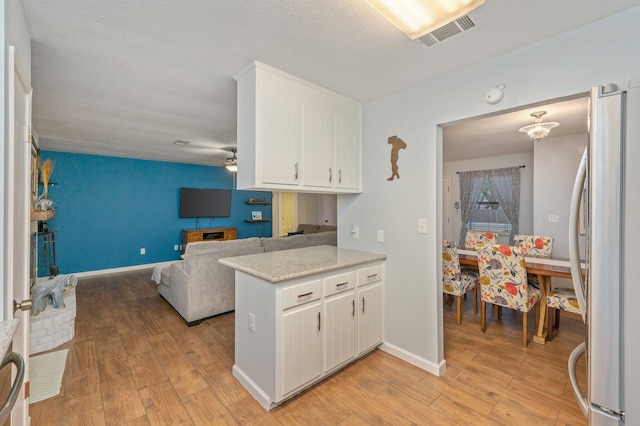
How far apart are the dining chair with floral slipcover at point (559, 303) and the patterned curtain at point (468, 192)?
3.22 meters

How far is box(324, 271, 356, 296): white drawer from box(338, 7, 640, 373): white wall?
1.57ft

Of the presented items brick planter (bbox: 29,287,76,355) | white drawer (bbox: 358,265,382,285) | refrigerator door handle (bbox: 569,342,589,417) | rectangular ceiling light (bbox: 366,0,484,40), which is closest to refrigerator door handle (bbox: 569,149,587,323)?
refrigerator door handle (bbox: 569,342,589,417)

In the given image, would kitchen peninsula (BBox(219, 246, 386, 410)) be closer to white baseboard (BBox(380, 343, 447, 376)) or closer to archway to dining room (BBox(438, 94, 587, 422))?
white baseboard (BBox(380, 343, 447, 376))

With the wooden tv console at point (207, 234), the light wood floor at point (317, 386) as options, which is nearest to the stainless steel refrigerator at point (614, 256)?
the light wood floor at point (317, 386)

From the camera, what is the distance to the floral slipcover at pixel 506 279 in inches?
109

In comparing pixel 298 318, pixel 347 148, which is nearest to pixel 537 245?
pixel 347 148

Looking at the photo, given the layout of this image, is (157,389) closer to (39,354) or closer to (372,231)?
(39,354)

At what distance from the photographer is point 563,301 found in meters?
2.62

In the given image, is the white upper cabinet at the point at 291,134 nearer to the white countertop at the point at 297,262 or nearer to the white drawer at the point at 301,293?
the white countertop at the point at 297,262

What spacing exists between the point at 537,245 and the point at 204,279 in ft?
14.1

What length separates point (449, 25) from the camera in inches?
63.1

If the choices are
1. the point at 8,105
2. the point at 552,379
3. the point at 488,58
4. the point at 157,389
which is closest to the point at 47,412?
the point at 157,389

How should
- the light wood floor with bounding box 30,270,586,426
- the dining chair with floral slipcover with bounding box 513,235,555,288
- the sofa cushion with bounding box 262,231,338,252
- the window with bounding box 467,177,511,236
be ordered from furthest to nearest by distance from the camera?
the window with bounding box 467,177,511,236
the sofa cushion with bounding box 262,231,338,252
the dining chair with floral slipcover with bounding box 513,235,555,288
the light wood floor with bounding box 30,270,586,426

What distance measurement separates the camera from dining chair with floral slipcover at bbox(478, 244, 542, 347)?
2766 millimetres
